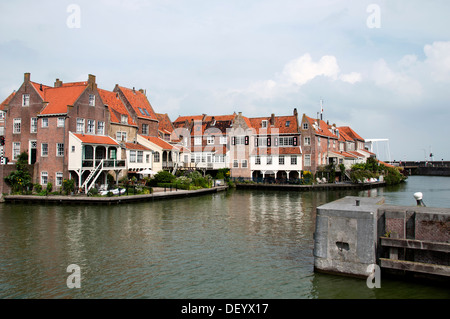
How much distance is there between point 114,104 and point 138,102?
6615 mm

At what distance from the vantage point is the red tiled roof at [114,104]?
50531 millimetres

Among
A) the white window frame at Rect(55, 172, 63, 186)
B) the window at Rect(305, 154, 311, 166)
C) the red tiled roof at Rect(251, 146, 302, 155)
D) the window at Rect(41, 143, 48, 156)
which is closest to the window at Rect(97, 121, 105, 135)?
the window at Rect(41, 143, 48, 156)

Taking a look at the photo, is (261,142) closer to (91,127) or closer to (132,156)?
(132,156)

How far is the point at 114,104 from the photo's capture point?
53031mm

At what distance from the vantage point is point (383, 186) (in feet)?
240

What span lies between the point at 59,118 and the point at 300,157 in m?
40.8

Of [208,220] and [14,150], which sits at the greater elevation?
[14,150]

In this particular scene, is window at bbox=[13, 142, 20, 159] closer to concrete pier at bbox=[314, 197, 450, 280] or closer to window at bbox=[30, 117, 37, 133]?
window at bbox=[30, 117, 37, 133]

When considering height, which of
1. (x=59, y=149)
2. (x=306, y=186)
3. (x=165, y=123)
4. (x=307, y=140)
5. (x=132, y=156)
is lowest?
(x=306, y=186)

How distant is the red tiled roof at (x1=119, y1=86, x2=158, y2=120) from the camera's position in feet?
187

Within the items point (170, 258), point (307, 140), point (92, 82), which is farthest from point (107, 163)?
point (307, 140)
